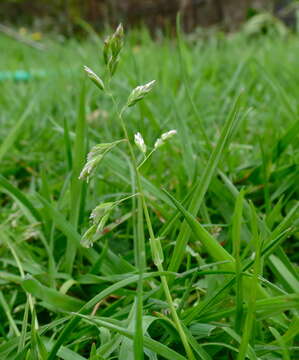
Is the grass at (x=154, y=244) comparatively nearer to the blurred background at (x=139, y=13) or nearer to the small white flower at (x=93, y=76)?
the small white flower at (x=93, y=76)

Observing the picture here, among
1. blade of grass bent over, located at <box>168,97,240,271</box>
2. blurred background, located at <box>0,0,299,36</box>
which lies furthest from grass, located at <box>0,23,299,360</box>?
blurred background, located at <box>0,0,299,36</box>

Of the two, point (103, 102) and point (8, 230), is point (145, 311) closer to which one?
point (8, 230)

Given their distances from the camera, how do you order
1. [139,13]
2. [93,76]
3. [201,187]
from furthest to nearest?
[139,13]
[201,187]
[93,76]

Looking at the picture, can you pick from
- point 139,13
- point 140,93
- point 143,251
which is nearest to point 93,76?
point 140,93

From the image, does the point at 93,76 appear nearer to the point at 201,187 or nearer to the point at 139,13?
the point at 201,187

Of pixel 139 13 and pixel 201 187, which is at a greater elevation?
pixel 139 13

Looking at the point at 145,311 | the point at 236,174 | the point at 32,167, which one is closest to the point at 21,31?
the point at 32,167

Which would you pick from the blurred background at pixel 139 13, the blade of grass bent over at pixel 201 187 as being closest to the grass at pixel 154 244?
the blade of grass bent over at pixel 201 187

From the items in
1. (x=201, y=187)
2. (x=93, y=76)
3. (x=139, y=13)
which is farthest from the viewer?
(x=139, y=13)
